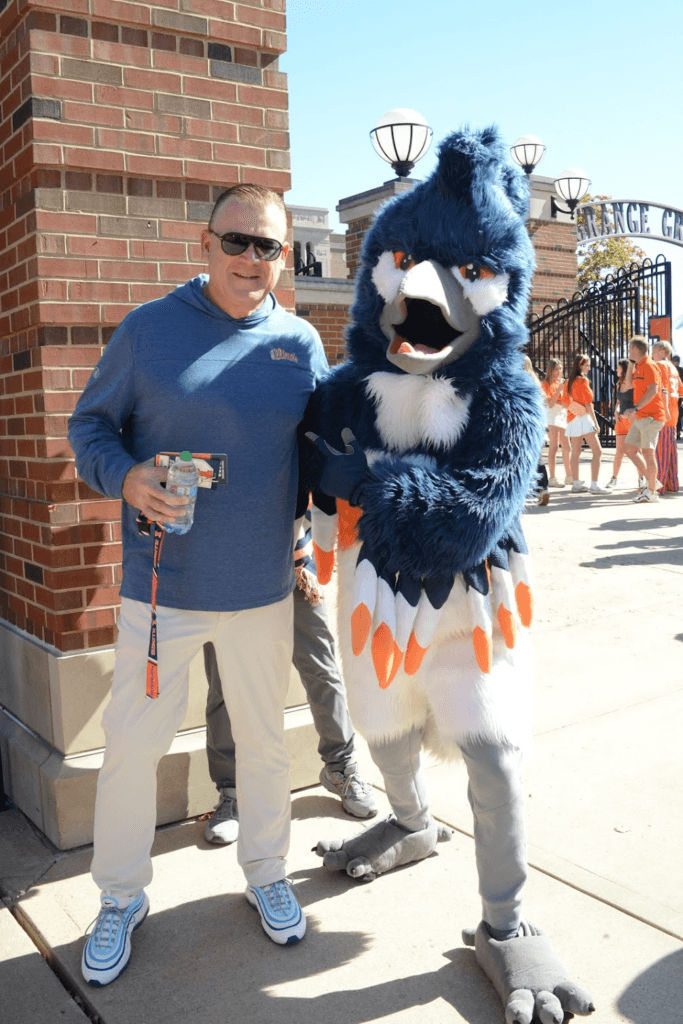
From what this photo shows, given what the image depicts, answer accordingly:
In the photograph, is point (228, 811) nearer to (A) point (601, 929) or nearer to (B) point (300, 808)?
(B) point (300, 808)

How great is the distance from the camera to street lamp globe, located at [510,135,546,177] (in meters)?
12.4

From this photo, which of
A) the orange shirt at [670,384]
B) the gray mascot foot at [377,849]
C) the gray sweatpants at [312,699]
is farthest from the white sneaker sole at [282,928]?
the orange shirt at [670,384]

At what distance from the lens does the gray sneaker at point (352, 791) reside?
341 cm

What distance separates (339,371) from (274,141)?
1.37 metres

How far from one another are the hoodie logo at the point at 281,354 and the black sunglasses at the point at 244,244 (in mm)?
257

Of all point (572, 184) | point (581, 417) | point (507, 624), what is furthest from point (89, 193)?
point (572, 184)

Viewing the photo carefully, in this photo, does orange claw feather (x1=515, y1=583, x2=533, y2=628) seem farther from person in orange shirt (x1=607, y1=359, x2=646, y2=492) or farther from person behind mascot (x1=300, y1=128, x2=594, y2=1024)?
person in orange shirt (x1=607, y1=359, x2=646, y2=492)

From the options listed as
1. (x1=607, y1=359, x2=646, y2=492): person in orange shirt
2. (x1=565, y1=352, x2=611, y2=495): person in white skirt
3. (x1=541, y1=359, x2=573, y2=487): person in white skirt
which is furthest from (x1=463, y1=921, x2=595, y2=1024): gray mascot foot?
(x1=541, y1=359, x2=573, y2=487): person in white skirt

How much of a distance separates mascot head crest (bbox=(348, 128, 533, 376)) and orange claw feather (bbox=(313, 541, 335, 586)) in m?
0.61

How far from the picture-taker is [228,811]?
10.9 feet

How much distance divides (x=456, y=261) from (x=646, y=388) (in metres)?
8.59

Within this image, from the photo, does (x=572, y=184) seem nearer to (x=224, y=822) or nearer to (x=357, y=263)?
(x=357, y=263)

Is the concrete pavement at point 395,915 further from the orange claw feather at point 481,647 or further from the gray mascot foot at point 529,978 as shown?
the orange claw feather at point 481,647

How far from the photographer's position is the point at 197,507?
8.41 feet
